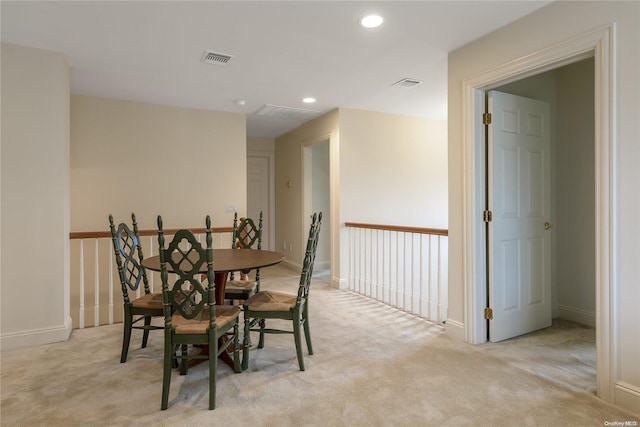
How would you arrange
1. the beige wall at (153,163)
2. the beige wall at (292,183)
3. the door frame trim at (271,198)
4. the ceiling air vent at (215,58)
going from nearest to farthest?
the ceiling air vent at (215,58)
the beige wall at (153,163)
the beige wall at (292,183)
the door frame trim at (271,198)

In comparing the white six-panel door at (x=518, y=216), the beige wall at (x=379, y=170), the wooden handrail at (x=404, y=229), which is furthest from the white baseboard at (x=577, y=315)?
the beige wall at (x=379, y=170)

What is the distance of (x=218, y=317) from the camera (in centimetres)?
216

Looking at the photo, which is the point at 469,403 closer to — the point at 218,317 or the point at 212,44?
the point at 218,317

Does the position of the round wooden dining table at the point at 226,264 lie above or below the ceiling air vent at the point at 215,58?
below

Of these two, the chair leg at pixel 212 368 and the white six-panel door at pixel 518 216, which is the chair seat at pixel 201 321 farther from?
the white six-panel door at pixel 518 216

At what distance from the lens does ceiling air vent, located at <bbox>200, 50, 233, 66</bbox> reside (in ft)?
10.3

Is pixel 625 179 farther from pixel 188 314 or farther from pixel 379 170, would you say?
pixel 379 170

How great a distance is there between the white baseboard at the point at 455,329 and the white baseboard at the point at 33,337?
3278mm

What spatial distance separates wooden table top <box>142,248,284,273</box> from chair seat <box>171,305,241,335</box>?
271mm

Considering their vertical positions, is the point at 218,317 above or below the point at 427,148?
below

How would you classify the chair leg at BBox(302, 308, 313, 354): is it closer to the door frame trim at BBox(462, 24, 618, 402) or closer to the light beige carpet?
the light beige carpet

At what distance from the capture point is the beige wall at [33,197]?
2871 mm

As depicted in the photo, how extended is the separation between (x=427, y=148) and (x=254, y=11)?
12.3 feet

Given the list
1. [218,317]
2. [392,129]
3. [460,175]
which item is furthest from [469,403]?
[392,129]
